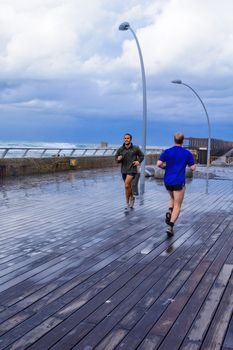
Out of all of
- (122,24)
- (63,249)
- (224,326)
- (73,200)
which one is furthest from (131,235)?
(122,24)

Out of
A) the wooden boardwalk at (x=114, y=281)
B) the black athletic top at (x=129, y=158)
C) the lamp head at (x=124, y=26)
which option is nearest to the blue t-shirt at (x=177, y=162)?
the wooden boardwalk at (x=114, y=281)

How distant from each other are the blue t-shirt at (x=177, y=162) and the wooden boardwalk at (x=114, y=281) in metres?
0.94

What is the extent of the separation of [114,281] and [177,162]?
3.29m

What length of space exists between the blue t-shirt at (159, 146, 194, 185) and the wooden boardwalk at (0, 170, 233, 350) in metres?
0.94

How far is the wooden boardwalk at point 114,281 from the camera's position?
348cm

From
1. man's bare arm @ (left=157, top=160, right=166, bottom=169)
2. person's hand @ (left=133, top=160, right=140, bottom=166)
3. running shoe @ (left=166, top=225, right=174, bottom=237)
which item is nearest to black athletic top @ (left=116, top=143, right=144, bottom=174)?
person's hand @ (left=133, top=160, right=140, bottom=166)

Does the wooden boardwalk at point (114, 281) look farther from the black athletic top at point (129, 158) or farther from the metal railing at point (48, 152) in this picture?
the metal railing at point (48, 152)

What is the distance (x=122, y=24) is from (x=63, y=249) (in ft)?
32.2

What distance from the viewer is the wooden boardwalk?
Answer: 3480mm

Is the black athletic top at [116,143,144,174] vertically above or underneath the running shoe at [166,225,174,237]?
above

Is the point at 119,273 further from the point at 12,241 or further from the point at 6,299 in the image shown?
the point at 12,241

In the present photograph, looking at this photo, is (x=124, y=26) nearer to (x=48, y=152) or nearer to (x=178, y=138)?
(x=178, y=138)

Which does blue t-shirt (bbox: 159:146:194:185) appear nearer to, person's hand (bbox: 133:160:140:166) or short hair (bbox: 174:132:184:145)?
short hair (bbox: 174:132:184:145)

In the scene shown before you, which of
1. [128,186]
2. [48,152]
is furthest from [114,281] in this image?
[48,152]
